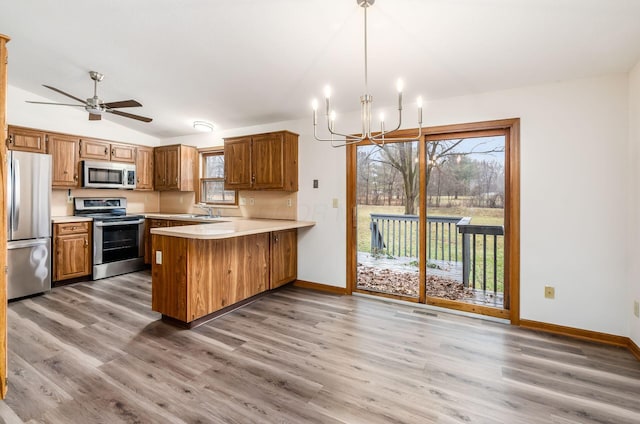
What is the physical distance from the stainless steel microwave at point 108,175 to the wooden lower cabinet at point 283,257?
294cm

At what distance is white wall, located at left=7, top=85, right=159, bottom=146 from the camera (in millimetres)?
4066

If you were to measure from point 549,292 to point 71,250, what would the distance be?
5654 millimetres

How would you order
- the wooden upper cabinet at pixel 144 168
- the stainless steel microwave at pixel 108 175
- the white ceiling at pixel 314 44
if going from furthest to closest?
1. the wooden upper cabinet at pixel 144 168
2. the stainless steel microwave at pixel 108 175
3. the white ceiling at pixel 314 44

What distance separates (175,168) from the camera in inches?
201

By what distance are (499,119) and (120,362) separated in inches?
153

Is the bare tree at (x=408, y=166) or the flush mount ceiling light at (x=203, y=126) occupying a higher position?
the flush mount ceiling light at (x=203, y=126)

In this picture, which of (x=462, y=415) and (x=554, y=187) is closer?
(x=462, y=415)

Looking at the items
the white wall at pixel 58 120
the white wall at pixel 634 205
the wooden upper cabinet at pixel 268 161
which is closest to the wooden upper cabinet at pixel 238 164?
the wooden upper cabinet at pixel 268 161

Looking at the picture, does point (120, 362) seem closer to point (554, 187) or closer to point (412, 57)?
point (412, 57)

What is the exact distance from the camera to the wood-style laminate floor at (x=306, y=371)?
173cm

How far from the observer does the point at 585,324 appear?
2.69 m

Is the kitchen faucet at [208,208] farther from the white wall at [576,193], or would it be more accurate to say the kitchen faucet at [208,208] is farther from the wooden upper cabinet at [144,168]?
the white wall at [576,193]

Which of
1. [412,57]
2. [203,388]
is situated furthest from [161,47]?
[203,388]

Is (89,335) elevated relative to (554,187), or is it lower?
lower
